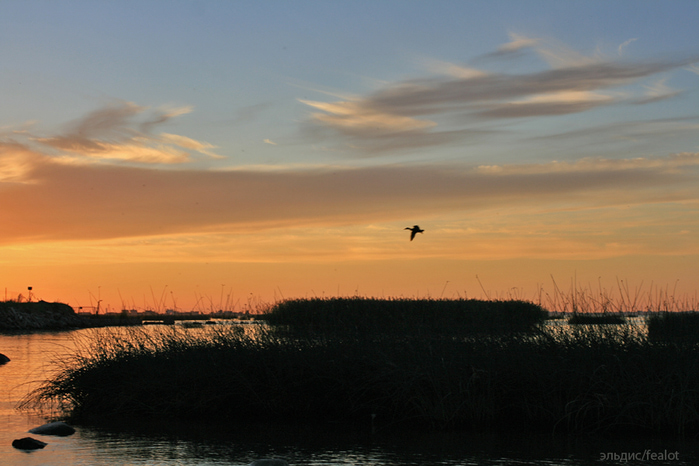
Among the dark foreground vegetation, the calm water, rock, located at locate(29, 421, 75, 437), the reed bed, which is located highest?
the reed bed

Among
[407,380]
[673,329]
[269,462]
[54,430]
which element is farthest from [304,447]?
[673,329]

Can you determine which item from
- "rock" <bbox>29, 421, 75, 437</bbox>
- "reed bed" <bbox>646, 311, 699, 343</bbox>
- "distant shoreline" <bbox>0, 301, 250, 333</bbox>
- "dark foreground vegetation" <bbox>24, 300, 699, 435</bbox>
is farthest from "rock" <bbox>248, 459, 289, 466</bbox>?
"distant shoreline" <bbox>0, 301, 250, 333</bbox>

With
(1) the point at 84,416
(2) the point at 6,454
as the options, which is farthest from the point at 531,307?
(2) the point at 6,454

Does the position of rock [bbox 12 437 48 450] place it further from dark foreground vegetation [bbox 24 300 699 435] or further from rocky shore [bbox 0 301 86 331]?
rocky shore [bbox 0 301 86 331]

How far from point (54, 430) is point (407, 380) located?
26.0 ft

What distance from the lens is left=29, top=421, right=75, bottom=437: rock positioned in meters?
13.6

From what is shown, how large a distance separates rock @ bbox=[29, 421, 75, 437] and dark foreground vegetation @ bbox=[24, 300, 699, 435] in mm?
2086

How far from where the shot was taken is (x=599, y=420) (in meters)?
13.8

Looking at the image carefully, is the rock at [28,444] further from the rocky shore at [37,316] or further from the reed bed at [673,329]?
the rocky shore at [37,316]

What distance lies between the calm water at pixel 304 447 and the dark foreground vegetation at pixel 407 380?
0.83m

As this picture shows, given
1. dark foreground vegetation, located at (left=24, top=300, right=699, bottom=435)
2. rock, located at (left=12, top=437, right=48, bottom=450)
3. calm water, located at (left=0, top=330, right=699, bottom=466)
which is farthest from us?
dark foreground vegetation, located at (left=24, top=300, right=699, bottom=435)

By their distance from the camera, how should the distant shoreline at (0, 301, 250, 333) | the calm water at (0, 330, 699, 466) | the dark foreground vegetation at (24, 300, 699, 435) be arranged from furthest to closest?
1. the distant shoreline at (0, 301, 250, 333)
2. the dark foreground vegetation at (24, 300, 699, 435)
3. the calm water at (0, 330, 699, 466)

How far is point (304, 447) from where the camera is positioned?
12.8 meters

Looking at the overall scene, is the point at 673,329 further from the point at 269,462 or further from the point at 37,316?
the point at 37,316
